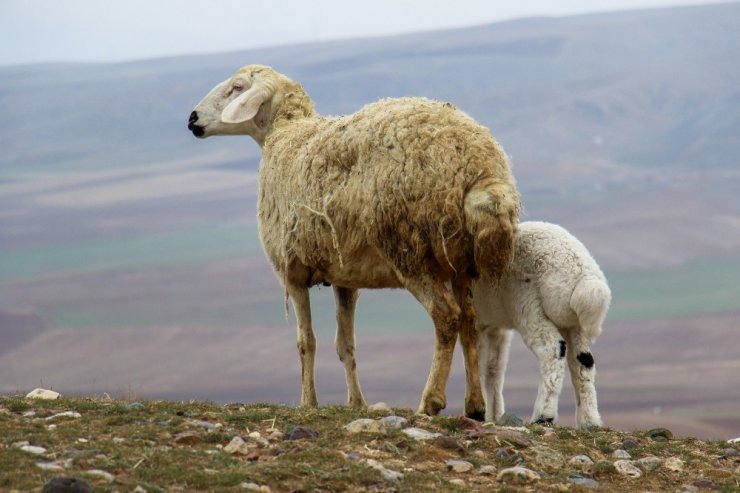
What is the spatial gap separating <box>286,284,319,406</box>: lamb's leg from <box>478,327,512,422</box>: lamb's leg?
1.84m

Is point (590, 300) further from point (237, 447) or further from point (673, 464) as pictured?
point (237, 447)

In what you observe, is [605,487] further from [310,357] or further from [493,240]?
[310,357]

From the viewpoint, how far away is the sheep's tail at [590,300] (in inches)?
460

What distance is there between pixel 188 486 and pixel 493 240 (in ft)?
13.5

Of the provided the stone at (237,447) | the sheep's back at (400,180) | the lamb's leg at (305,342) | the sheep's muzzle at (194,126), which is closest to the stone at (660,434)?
the sheep's back at (400,180)

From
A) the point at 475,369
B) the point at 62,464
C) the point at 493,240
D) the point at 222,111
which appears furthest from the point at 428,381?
the point at 222,111

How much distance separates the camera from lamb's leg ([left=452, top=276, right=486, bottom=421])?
11.3 meters

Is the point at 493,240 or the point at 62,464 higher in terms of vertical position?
the point at 493,240

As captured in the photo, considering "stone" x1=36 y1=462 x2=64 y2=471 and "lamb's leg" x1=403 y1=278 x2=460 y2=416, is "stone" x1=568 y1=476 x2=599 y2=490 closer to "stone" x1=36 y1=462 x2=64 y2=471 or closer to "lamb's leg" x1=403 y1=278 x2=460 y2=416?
"lamb's leg" x1=403 y1=278 x2=460 y2=416

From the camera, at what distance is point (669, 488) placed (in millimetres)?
9266

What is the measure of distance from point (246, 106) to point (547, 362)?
4.83 meters

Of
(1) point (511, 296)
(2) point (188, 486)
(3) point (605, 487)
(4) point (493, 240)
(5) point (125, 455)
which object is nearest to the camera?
(2) point (188, 486)

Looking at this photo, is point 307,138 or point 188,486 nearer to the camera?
Answer: point 188,486

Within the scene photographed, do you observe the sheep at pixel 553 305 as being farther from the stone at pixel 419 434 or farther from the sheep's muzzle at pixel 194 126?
the sheep's muzzle at pixel 194 126
